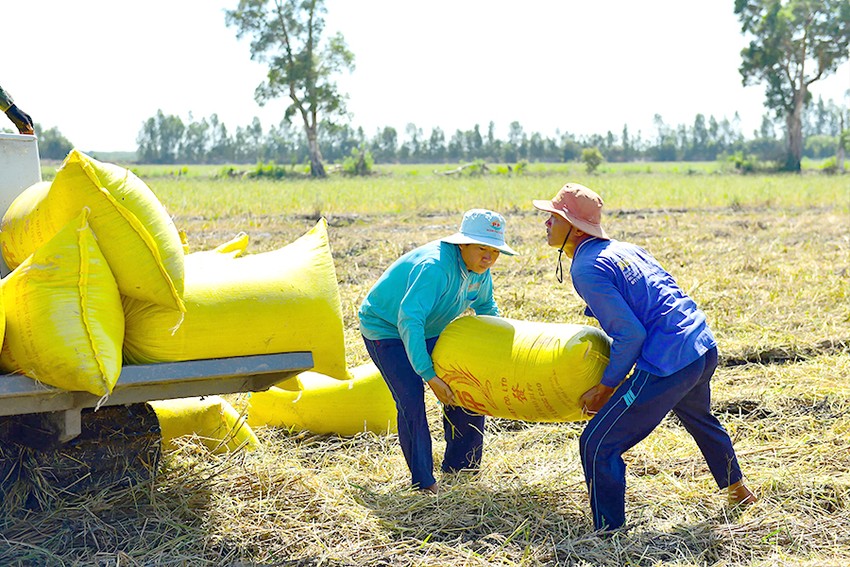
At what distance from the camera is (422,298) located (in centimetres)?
356

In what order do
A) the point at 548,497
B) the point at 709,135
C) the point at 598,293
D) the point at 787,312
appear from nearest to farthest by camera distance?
the point at 598,293 < the point at 548,497 < the point at 787,312 < the point at 709,135

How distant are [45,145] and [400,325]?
64.0 meters

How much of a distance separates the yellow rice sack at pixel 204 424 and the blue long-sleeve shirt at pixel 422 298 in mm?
880

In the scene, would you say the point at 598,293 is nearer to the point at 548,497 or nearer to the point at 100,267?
the point at 548,497

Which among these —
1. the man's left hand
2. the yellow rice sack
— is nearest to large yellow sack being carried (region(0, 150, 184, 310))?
the yellow rice sack

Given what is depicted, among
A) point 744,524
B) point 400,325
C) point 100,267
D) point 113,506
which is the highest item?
point 100,267

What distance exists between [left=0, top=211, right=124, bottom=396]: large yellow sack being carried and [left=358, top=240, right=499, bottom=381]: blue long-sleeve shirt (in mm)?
1152

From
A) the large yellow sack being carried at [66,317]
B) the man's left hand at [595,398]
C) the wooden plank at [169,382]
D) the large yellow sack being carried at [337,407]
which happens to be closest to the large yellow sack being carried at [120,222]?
the large yellow sack being carried at [66,317]

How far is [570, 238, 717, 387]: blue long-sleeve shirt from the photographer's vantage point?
318 cm

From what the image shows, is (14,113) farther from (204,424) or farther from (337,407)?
(337,407)

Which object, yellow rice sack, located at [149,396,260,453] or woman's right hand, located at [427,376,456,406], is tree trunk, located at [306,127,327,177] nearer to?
yellow rice sack, located at [149,396,260,453]

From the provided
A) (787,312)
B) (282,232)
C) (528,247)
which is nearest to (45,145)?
→ (282,232)

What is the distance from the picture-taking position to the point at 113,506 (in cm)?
335

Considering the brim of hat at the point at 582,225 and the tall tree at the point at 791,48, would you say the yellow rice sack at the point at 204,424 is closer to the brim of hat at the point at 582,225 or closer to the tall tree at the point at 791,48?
the brim of hat at the point at 582,225
